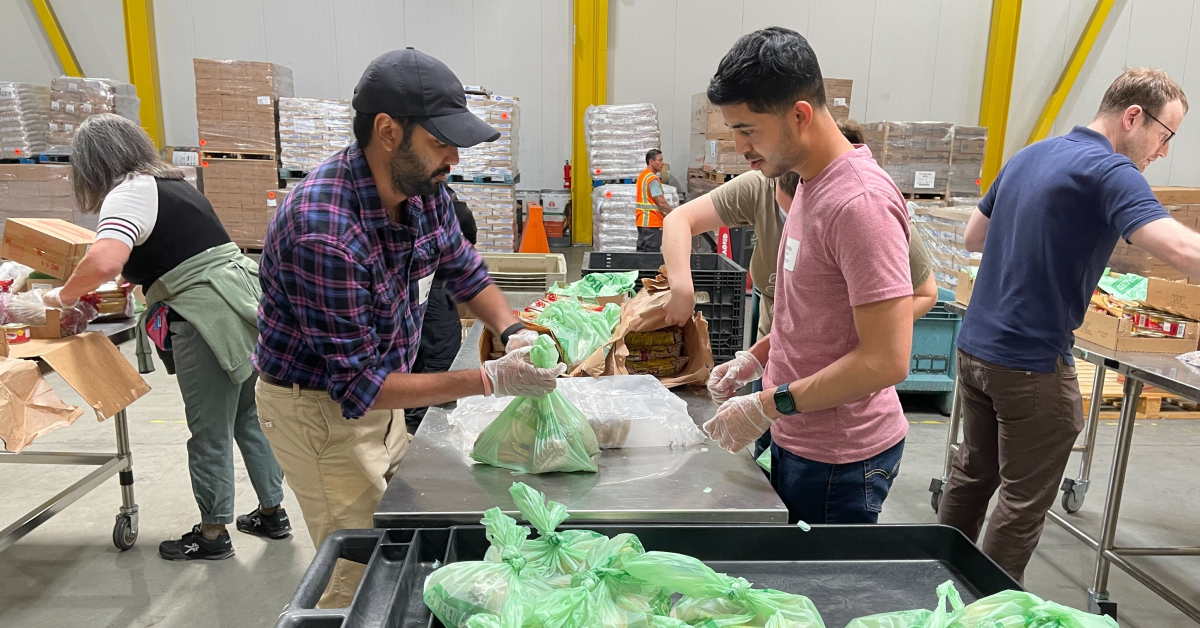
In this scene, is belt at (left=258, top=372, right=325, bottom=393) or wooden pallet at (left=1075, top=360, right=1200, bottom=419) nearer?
belt at (left=258, top=372, right=325, bottom=393)

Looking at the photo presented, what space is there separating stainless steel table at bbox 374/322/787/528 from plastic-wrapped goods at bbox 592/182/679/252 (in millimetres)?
5939

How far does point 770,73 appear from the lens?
1.34 metres

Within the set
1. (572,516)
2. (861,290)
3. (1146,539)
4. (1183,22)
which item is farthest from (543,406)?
(1183,22)

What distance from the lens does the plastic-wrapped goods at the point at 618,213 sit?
7.74m

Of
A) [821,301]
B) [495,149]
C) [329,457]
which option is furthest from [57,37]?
[821,301]

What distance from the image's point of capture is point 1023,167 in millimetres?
2309

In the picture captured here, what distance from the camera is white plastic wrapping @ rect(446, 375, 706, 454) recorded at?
189 centimetres

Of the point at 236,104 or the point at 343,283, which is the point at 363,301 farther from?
the point at 236,104

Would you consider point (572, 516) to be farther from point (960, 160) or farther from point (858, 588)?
point (960, 160)

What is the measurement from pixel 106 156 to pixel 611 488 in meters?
2.30

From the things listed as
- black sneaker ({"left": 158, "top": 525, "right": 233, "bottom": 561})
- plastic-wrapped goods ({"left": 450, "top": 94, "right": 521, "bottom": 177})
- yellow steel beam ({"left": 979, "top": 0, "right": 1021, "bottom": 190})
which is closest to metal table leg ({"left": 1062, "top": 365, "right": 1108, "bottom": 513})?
black sneaker ({"left": 158, "top": 525, "right": 233, "bottom": 561})

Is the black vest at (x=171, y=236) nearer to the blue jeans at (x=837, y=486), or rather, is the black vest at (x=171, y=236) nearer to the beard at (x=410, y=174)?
the beard at (x=410, y=174)

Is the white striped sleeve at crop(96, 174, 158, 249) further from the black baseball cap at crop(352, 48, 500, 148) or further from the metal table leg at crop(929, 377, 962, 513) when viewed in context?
the metal table leg at crop(929, 377, 962, 513)

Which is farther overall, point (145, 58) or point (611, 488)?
point (145, 58)
